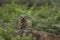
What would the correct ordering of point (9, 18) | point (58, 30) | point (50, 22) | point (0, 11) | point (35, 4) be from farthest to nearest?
point (35, 4)
point (0, 11)
point (9, 18)
point (50, 22)
point (58, 30)

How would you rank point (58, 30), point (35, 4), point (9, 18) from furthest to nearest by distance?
point (35, 4), point (9, 18), point (58, 30)

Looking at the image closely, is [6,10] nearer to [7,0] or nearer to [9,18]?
[9,18]

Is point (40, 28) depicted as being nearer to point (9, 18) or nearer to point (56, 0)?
point (9, 18)

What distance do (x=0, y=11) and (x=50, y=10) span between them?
2.79m

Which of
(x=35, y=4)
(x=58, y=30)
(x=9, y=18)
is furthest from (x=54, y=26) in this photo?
(x=35, y=4)

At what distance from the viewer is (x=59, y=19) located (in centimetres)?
1285

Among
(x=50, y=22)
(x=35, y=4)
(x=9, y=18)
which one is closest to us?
(x=50, y=22)

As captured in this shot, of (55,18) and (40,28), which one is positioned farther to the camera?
(55,18)

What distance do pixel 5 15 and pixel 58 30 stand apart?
341 cm

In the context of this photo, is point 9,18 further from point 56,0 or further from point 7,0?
point 56,0

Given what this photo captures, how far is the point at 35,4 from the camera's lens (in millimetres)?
18250

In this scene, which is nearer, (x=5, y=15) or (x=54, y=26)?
(x=54, y=26)

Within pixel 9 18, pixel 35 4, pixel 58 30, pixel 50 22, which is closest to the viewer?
pixel 58 30

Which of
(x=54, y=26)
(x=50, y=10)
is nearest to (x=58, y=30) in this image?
(x=54, y=26)
